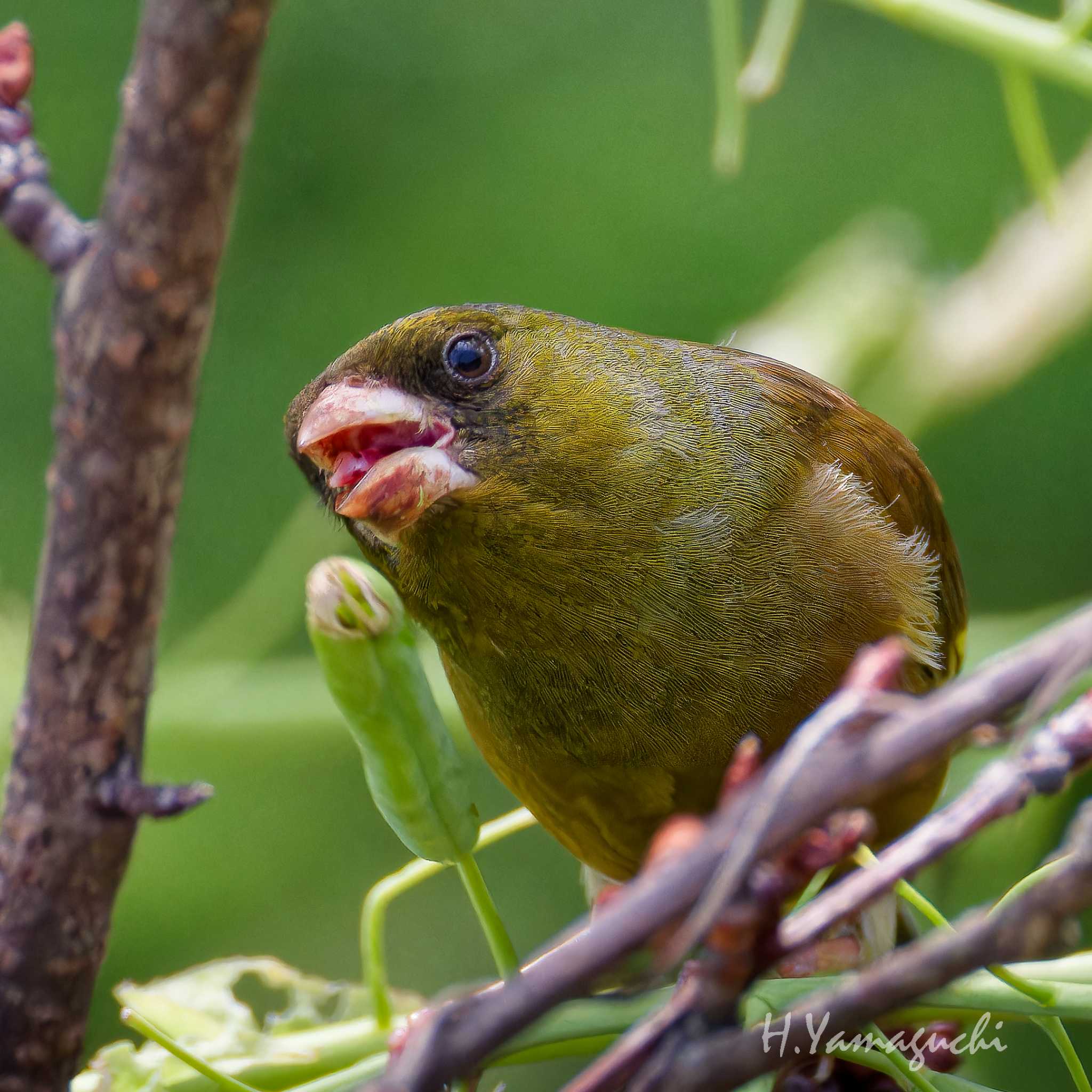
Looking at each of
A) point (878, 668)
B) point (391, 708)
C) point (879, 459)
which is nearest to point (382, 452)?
point (391, 708)

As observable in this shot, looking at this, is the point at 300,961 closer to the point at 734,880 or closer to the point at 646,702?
the point at 646,702

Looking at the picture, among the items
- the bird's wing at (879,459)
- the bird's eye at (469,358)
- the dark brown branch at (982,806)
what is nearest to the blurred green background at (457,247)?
the bird's wing at (879,459)

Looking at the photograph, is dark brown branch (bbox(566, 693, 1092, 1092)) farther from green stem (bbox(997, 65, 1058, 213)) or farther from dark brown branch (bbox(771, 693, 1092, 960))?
green stem (bbox(997, 65, 1058, 213))

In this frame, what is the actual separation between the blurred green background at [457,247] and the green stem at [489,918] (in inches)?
80.4

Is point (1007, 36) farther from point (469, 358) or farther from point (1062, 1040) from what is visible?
point (1062, 1040)

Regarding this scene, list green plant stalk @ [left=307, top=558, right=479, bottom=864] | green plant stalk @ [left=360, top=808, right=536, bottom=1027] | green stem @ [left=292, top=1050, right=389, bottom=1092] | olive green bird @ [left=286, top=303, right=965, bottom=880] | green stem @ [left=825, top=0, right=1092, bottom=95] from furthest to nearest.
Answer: olive green bird @ [left=286, top=303, right=965, bottom=880] → green stem @ [left=825, top=0, right=1092, bottom=95] → green plant stalk @ [left=360, top=808, right=536, bottom=1027] → green stem @ [left=292, top=1050, right=389, bottom=1092] → green plant stalk @ [left=307, top=558, right=479, bottom=864]

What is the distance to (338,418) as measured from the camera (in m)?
1.42

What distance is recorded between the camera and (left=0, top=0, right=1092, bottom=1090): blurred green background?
10.1ft

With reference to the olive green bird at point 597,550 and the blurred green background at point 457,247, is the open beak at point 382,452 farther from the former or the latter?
the blurred green background at point 457,247

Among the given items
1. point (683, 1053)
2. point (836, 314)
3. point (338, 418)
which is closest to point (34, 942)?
point (338, 418)

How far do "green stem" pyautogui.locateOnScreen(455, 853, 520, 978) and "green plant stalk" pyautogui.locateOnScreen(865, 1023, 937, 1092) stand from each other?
27cm

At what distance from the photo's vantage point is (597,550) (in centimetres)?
145

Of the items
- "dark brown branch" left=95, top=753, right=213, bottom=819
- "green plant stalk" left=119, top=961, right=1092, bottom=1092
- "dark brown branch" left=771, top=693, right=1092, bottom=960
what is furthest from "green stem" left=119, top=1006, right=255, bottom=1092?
A: "dark brown branch" left=771, top=693, right=1092, bottom=960

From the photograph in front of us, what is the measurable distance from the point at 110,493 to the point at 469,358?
0.49 metres
